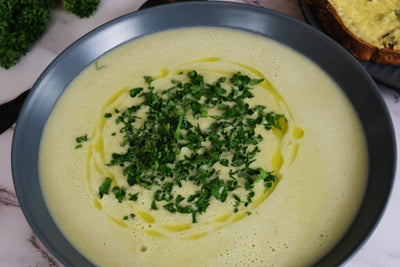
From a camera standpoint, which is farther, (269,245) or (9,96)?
(9,96)

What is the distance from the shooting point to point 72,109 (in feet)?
6.91

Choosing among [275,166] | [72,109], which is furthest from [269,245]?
[72,109]

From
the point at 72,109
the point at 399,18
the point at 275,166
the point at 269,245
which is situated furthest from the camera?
the point at 399,18

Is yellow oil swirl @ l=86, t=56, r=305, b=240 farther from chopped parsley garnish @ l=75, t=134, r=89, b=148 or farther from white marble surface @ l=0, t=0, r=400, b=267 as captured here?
white marble surface @ l=0, t=0, r=400, b=267

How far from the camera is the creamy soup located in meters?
1.78

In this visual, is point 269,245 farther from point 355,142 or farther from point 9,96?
point 9,96

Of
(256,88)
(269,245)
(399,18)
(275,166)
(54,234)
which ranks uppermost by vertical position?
(399,18)

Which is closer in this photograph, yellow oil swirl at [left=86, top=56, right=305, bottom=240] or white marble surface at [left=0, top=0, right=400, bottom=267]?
yellow oil swirl at [left=86, top=56, right=305, bottom=240]

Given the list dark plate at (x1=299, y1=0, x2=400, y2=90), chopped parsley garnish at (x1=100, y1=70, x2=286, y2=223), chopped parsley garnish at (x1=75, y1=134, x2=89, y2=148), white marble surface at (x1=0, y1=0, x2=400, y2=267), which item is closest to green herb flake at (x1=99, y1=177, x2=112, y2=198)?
chopped parsley garnish at (x1=100, y1=70, x2=286, y2=223)

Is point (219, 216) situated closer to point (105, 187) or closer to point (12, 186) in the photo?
point (105, 187)

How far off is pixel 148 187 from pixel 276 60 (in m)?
0.88

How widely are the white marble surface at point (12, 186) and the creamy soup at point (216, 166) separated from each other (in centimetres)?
21

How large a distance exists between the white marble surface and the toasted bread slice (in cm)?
21

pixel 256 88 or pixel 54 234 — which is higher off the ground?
pixel 256 88
